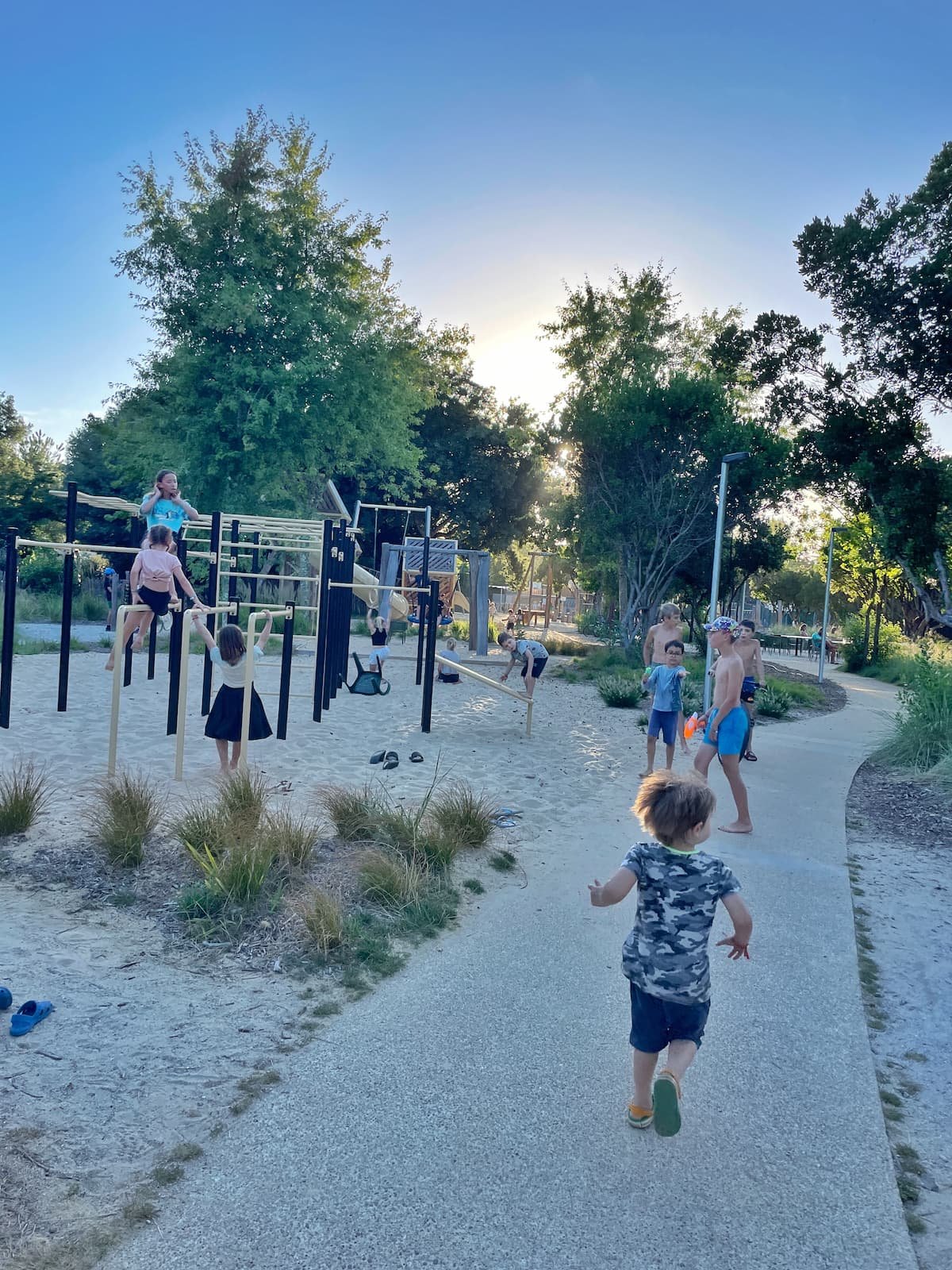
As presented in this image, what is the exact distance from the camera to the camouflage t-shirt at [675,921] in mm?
3184

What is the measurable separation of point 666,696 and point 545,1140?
6360mm

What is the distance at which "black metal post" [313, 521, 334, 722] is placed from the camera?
400 inches

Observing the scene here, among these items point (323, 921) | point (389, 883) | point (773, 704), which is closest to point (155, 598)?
point (389, 883)

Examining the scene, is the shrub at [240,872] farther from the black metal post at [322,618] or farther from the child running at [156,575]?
the black metal post at [322,618]

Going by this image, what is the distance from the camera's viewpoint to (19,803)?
6.28m

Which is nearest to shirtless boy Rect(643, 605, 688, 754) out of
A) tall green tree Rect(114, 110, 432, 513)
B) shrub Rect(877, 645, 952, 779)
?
shrub Rect(877, 645, 952, 779)

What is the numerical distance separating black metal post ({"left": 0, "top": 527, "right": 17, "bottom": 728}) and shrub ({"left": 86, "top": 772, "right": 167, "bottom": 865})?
2448 mm

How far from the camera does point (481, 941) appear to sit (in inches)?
196

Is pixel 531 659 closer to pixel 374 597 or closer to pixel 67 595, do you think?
pixel 67 595

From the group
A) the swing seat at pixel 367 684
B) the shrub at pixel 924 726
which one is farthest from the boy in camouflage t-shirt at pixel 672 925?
the swing seat at pixel 367 684

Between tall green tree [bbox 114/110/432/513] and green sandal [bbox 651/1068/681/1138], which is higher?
tall green tree [bbox 114/110/432/513]

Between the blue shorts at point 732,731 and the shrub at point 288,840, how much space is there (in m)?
3.14

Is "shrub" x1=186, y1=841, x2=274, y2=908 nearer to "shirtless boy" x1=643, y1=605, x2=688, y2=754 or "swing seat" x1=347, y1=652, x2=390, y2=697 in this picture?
"shirtless boy" x1=643, y1=605, x2=688, y2=754

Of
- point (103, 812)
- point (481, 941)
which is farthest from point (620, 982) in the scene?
point (103, 812)
